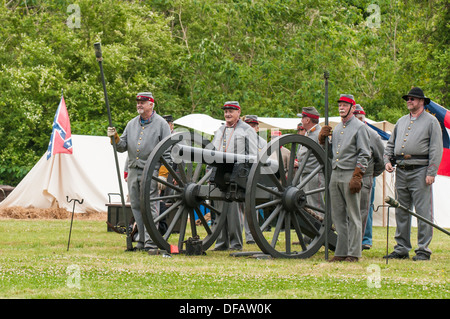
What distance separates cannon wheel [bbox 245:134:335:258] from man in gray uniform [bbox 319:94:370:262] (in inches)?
14.5

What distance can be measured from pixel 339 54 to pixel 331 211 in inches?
547

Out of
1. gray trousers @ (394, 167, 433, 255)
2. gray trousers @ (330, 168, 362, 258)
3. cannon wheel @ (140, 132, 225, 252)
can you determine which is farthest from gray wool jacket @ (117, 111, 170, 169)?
gray trousers @ (394, 167, 433, 255)

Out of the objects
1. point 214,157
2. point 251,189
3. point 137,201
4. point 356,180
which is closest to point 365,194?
point 356,180

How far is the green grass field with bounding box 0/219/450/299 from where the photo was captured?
Result: 16.9 feet

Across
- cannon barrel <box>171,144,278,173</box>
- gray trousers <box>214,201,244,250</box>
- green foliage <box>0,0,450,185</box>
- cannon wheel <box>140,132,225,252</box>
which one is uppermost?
green foliage <box>0,0,450,185</box>

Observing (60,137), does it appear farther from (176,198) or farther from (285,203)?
(285,203)

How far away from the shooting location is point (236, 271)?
21.5ft

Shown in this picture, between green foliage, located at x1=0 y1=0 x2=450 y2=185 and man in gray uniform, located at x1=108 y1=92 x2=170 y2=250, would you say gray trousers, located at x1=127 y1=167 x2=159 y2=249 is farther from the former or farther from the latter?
green foliage, located at x1=0 y1=0 x2=450 y2=185

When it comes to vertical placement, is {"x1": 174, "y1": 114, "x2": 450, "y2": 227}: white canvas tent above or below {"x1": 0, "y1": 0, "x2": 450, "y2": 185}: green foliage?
below

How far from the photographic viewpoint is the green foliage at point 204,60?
65.6ft

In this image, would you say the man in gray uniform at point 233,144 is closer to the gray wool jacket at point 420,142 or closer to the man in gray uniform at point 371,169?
the man in gray uniform at point 371,169

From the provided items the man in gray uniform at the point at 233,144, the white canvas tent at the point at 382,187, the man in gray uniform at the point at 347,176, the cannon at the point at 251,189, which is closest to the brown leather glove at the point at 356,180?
the man in gray uniform at the point at 347,176

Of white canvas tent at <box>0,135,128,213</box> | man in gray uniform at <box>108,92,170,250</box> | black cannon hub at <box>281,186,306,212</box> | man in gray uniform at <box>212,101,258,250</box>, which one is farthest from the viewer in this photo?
white canvas tent at <box>0,135,128,213</box>

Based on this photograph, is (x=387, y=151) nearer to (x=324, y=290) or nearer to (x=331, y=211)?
(x=331, y=211)
